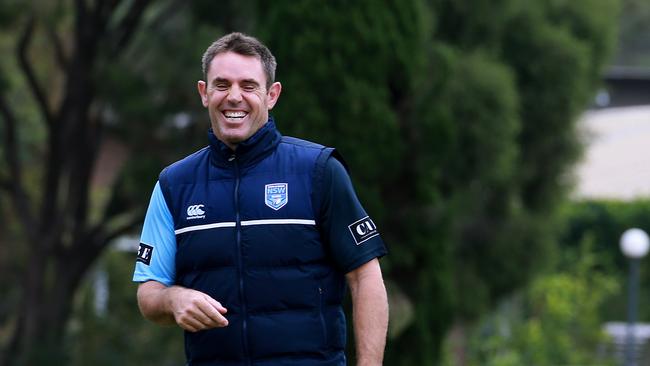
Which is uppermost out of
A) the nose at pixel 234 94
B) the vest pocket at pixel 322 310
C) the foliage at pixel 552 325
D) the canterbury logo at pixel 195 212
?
the nose at pixel 234 94

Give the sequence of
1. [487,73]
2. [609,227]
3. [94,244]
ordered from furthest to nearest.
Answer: [609,227] < [94,244] < [487,73]

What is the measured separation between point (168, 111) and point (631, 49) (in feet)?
165

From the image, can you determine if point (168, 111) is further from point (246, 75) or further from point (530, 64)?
point (246, 75)

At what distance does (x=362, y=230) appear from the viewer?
3.85 meters

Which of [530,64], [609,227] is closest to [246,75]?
[530,64]

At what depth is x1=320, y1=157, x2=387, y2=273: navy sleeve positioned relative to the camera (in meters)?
3.81

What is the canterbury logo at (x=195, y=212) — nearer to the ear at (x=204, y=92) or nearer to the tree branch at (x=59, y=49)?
the ear at (x=204, y=92)

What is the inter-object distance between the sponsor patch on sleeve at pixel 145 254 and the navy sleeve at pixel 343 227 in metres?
0.51

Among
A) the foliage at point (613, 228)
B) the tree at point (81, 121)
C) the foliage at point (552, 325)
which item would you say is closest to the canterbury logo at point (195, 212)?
the tree at point (81, 121)

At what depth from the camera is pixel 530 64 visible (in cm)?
1684

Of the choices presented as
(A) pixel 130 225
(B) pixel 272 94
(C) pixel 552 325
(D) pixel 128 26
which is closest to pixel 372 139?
(D) pixel 128 26

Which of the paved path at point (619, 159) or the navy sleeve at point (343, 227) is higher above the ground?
the paved path at point (619, 159)

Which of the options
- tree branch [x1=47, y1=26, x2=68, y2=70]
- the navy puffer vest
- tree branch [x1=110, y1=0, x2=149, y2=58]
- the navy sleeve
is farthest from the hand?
tree branch [x1=47, y1=26, x2=68, y2=70]

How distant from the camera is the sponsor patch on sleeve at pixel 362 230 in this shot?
3826 millimetres
